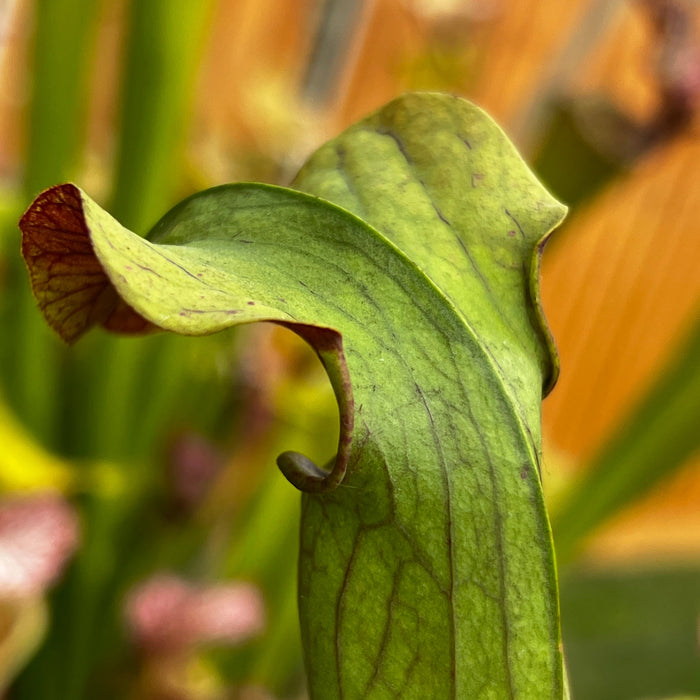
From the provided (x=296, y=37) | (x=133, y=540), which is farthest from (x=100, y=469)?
(x=296, y=37)

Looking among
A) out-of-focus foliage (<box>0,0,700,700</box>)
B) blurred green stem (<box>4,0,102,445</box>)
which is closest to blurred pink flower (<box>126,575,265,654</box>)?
out-of-focus foliage (<box>0,0,700,700</box>)

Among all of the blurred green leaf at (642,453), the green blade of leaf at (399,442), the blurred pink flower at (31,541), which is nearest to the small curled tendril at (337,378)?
the green blade of leaf at (399,442)

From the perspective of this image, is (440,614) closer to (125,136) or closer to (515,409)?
(515,409)

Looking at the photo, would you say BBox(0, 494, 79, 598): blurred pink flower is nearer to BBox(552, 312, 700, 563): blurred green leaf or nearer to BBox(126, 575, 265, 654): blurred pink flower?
BBox(126, 575, 265, 654): blurred pink flower

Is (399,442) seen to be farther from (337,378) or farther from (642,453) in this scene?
(642,453)

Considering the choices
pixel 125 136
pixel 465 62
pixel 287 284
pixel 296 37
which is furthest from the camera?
pixel 296 37

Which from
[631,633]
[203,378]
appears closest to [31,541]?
[203,378]
